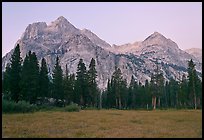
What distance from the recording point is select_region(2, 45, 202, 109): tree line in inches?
2598

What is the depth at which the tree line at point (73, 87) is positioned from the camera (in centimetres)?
6600

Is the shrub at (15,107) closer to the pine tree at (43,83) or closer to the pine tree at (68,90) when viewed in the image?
the pine tree at (43,83)

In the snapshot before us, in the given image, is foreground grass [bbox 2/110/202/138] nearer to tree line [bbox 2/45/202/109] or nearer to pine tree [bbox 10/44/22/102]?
pine tree [bbox 10/44/22/102]

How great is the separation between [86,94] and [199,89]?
40.5m

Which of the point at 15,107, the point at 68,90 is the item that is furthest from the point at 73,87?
the point at 15,107

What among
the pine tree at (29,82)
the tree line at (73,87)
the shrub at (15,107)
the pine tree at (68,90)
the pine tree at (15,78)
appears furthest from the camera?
the pine tree at (68,90)

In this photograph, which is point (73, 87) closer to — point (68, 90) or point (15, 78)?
point (68, 90)

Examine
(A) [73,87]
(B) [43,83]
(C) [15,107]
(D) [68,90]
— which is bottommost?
(C) [15,107]

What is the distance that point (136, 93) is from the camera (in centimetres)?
12338

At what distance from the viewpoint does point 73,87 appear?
9881cm

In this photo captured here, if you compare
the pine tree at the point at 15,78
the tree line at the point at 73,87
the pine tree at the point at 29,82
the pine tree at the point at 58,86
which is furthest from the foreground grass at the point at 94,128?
the pine tree at the point at 58,86

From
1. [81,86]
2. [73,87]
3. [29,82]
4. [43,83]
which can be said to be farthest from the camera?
[73,87]

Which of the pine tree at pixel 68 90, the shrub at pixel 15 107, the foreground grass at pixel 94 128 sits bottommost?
the foreground grass at pixel 94 128

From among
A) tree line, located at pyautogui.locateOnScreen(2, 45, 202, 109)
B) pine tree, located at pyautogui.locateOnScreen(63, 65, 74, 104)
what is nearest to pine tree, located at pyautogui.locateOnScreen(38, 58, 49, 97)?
tree line, located at pyautogui.locateOnScreen(2, 45, 202, 109)
